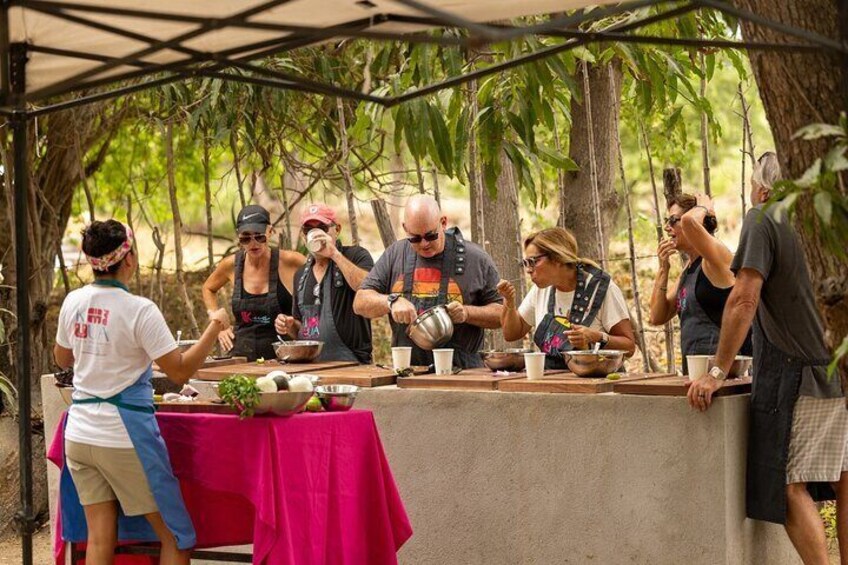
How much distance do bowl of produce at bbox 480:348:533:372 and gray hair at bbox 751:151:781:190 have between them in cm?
137

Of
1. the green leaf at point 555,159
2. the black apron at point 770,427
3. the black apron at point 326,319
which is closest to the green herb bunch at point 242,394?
the black apron at point 326,319

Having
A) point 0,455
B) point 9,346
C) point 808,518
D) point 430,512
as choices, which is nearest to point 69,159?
point 9,346

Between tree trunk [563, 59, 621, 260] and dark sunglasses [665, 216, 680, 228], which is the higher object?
tree trunk [563, 59, 621, 260]

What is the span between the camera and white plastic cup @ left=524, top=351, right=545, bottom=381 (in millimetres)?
5484

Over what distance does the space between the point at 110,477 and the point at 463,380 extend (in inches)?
61.1

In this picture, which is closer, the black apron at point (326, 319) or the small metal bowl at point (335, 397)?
the small metal bowl at point (335, 397)

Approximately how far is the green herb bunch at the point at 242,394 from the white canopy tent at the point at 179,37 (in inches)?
29.6

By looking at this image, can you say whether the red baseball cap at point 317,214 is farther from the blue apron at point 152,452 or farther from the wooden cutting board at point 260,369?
the blue apron at point 152,452

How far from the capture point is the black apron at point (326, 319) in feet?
21.9

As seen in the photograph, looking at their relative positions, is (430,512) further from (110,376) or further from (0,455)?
(0,455)

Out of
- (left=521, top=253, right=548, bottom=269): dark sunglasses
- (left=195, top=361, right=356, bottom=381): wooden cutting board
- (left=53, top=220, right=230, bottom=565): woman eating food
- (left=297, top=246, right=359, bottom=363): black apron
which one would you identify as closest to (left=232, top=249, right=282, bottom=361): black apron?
(left=297, top=246, right=359, bottom=363): black apron

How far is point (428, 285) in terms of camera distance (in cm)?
636

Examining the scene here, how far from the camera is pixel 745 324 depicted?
16.1 ft

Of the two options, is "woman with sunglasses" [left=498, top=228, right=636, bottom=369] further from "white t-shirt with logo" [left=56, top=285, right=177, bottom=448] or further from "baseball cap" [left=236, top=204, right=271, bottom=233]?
"white t-shirt with logo" [left=56, top=285, right=177, bottom=448]
